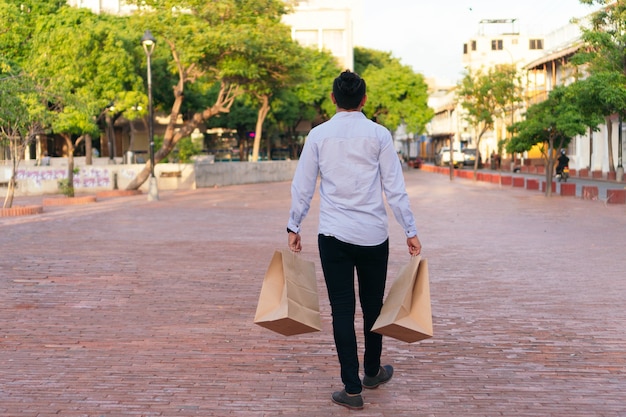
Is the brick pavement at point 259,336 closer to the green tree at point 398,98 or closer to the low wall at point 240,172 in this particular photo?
the low wall at point 240,172

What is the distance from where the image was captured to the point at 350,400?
504 centimetres

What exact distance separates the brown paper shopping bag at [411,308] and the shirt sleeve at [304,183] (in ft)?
2.27

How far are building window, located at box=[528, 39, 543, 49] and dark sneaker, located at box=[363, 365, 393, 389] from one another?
309 ft

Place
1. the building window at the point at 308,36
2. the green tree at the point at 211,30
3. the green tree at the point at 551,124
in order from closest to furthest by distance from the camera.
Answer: the green tree at the point at 551,124
the green tree at the point at 211,30
the building window at the point at 308,36

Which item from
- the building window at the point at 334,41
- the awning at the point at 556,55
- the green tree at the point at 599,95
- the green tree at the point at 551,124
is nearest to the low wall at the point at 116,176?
the green tree at the point at 551,124

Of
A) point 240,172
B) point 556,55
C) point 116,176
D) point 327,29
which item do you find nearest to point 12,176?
point 116,176

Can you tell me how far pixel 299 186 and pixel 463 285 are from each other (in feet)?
16.7

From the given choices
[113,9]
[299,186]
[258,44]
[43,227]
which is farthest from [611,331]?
[113,9]

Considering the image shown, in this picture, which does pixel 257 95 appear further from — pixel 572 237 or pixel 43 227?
pixel 572 237

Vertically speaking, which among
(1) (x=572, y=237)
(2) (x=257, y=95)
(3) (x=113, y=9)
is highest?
(3) (x=113, y=9)

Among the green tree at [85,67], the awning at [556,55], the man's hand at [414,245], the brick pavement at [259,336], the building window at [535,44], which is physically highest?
the building window at [535,44]

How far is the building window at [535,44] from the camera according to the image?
94.9 meters

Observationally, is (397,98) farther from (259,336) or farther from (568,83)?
(259,336)

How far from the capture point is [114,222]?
19500 millimetres
